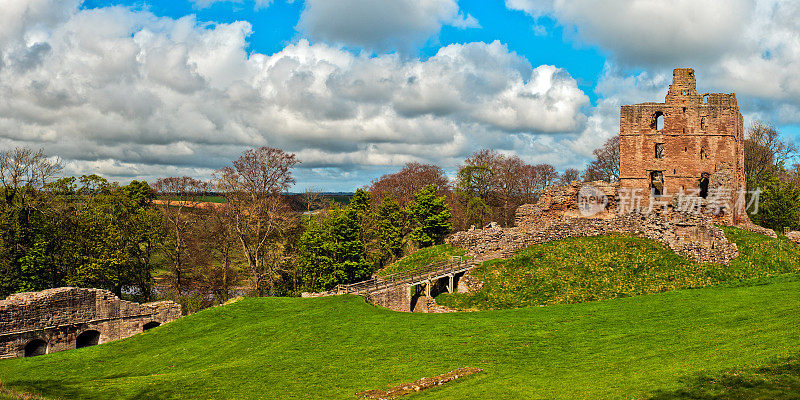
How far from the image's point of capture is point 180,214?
42562 millimetres

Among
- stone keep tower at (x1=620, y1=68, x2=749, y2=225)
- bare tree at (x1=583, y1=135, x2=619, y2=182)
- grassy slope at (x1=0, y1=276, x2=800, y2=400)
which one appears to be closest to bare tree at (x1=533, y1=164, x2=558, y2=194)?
bare tree at (x1=583, y1=135, x2=619, y2=182)

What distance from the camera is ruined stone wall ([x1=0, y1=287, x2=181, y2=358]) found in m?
23.6

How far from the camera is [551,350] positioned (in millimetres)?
14383

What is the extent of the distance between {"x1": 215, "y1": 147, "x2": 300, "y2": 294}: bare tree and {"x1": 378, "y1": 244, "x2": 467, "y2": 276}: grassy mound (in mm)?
10183

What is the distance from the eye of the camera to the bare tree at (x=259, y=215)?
39.2 metres

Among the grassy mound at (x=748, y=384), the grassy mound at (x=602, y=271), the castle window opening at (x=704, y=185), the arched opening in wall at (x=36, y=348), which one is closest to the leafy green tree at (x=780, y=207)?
the castle window opening at (x=704, y=185)

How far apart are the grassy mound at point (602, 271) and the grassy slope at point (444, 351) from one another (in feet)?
9.78

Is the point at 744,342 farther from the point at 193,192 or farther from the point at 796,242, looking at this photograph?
the point at 193,192

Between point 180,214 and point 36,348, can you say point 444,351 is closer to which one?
point 36,348

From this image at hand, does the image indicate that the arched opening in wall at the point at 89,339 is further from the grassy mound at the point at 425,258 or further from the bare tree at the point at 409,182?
the bare tree at the point at 409,182

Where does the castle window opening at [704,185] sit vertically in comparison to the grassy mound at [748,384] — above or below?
above

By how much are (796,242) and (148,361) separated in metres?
37.2

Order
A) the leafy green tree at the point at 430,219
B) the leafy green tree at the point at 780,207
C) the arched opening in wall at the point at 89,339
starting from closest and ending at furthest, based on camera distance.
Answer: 1. the arched opening in wall at the point at 89,339
2. the leafy green tree at the point at 780,207
3. the leafy green tree at the point at 430,219

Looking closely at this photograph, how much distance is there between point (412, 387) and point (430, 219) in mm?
31391
